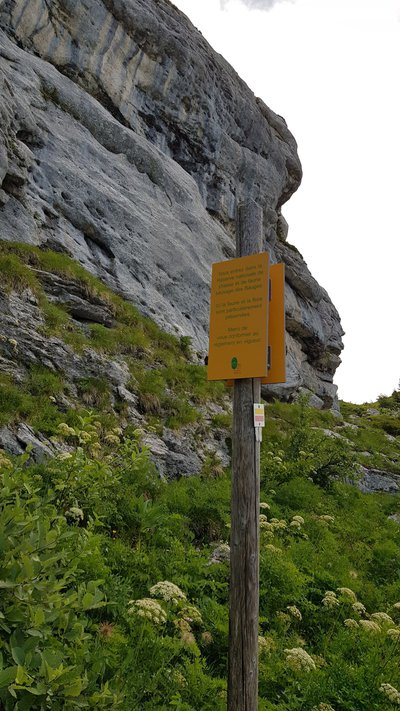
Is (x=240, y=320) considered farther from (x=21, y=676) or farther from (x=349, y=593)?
(x=349, y=593)

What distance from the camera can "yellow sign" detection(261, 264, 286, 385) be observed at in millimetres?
4734

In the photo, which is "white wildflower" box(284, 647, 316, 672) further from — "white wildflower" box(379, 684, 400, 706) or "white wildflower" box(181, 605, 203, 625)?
"white wildflower" box(181, 605, 203, 625)

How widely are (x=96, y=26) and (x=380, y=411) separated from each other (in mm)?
30668

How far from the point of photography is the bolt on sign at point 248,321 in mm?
4738

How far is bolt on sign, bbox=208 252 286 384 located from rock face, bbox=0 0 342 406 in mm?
8471

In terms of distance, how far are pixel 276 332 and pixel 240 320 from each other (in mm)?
390

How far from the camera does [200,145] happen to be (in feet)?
102

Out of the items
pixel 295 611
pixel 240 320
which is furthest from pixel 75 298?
pixel 295 611

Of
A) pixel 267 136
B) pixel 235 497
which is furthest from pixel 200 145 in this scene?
pixel 235 497

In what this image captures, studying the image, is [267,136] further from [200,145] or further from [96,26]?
[96,26]

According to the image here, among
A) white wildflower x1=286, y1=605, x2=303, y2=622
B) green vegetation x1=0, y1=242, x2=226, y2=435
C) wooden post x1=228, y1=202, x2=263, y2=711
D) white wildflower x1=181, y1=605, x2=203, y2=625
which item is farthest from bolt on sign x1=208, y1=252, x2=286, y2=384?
green vegetation x1=0, y1=242, x2=226, y2=435

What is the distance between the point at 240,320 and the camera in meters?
4.92

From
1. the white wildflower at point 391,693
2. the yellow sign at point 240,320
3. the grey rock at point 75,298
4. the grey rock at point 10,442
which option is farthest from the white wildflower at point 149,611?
the grey rock at point 75,298

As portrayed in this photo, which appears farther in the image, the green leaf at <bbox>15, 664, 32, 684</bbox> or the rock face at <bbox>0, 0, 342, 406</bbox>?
the rock face at <bbox>0, 0, 342, 406</bbox>
